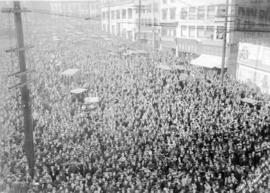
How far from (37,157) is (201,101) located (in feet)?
33.2

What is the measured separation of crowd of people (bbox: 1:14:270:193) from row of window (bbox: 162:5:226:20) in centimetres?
1058

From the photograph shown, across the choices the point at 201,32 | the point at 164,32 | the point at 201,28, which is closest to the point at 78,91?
the point at 201,32

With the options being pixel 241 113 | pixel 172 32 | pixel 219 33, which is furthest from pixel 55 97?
pixel 172 32

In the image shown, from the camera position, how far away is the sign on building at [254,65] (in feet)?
73.4

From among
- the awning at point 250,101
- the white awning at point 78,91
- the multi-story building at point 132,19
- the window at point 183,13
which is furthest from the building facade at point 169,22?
the white awning at point 78,91

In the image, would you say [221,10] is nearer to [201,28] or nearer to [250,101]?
[201,28]

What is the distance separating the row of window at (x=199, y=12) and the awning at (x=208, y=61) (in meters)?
4.10

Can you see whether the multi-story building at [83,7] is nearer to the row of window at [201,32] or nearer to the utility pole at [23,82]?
the row of window at [201,32]

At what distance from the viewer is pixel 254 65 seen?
23688 mm

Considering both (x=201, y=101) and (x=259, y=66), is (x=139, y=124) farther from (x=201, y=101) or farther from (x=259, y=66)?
(x=259, y=66)

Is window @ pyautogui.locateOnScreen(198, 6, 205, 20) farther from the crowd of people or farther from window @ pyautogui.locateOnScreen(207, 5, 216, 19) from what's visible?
the crowd of people

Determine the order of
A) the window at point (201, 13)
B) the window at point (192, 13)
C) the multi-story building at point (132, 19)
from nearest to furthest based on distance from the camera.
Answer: the window at point (201, 13)
the window at point (192, 13)
the multi-story building at point (132, 19)

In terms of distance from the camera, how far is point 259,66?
2306 centimetres

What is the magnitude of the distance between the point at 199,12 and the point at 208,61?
6.26 meters
